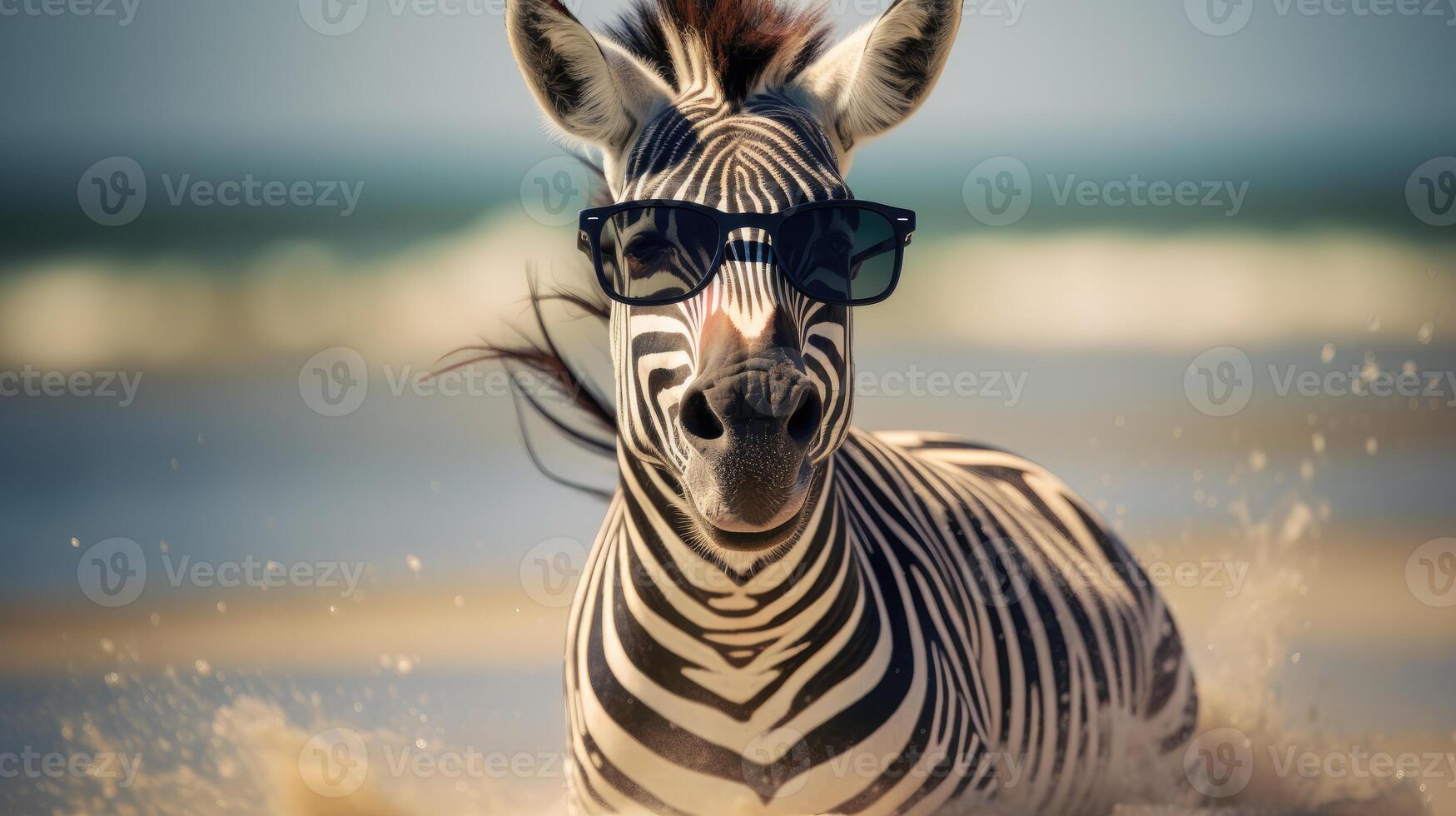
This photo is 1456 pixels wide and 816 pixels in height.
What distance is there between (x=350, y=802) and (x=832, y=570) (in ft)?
6.24

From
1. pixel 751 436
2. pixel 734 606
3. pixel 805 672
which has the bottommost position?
pixel 805 672

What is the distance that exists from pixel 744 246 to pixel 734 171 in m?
0.17

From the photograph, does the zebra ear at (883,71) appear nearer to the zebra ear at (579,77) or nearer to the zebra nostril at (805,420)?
the zebra ear at (579,77)

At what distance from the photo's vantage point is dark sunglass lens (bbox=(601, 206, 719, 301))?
167 centimetres

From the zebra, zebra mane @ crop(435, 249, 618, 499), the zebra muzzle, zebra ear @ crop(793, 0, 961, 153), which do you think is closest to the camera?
the zebra muzzle

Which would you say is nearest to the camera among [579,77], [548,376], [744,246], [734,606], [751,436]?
[751,436]

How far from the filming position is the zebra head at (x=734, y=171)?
4.93ft

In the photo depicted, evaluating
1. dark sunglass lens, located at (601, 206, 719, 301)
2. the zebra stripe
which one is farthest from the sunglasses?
the zebra stripe

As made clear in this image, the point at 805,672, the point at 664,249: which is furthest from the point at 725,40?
the point at 805,672

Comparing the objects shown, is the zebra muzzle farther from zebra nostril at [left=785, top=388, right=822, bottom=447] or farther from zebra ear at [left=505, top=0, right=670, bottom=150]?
zebra ear at [left=505, top=0, right=670, bottom=150]

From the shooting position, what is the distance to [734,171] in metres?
1.73

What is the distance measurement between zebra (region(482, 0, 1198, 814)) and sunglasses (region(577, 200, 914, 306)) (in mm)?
19

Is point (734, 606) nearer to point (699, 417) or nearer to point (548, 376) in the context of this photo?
point (699, 417)

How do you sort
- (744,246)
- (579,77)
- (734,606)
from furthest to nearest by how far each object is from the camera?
(579,77)
(734,606)
(744,246)
